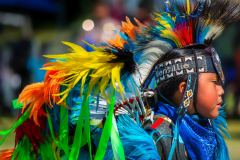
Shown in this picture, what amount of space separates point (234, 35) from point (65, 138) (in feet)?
22.7

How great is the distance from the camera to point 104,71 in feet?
10.4

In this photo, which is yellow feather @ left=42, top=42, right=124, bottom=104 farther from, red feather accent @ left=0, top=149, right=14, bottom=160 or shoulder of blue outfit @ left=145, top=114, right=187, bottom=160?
red feather accent @ left=0, top=149, right=14, bottom=160

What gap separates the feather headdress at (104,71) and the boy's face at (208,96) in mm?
193

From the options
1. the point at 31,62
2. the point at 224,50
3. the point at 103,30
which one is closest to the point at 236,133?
the point at 103,30

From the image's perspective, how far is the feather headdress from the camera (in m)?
3.19

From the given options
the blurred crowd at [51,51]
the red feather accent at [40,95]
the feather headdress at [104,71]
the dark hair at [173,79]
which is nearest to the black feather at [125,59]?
the feather headdress at [104,71]

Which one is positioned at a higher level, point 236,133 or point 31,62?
point 31,62

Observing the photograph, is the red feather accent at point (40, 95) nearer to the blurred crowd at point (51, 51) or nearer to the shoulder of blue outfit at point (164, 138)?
the shoulder of blue outfit at point (164, 138)

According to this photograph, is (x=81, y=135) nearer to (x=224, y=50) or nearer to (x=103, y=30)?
(x=103, y=30)

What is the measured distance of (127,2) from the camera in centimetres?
871

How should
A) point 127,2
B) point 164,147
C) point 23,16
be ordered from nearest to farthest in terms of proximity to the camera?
1. point 164,147
2. point 127,2
3. point 23,16

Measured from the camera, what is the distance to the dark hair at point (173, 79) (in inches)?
128

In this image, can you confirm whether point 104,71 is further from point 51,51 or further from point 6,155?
point 51,51

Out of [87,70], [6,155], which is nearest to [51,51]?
[6,155]
